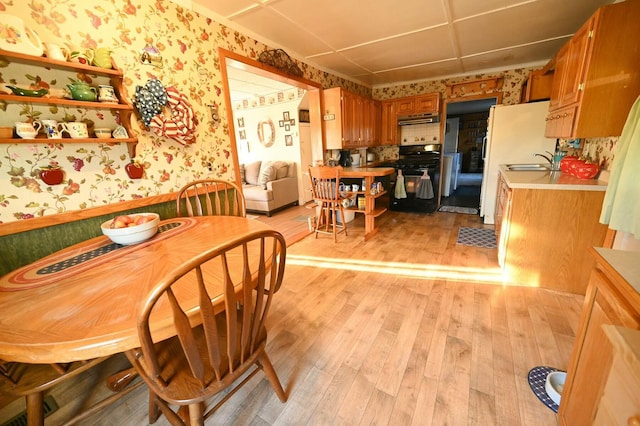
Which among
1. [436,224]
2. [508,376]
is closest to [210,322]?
[508,376]

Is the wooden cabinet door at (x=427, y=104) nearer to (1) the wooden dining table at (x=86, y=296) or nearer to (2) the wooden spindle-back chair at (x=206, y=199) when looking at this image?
A: (2) the wooden spindle-back chair at (x=206, y=199)

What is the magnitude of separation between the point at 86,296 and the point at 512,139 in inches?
178

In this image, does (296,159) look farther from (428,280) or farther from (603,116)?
(603,116)

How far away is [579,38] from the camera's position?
184 cm

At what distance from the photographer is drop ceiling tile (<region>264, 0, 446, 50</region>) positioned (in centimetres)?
208

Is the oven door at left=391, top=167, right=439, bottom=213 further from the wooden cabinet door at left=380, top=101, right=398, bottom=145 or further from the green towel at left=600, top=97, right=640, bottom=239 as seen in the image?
the green towel at left=600, top=97, right=640, bottom=239

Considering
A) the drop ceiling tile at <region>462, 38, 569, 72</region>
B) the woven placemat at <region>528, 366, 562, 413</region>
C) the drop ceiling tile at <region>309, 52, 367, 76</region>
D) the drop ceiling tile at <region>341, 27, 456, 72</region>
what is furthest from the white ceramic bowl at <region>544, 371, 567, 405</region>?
the drop ceiling tile at <region>462, 38, 569, 72</region>

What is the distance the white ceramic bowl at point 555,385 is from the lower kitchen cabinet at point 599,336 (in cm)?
18

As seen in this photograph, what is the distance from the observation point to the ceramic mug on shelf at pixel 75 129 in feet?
4.50

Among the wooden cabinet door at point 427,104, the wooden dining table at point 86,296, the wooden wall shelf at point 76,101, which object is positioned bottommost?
the wooden dining table at point 86,296

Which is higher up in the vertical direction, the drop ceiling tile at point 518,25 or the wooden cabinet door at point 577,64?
the drop ceiling tile at point 518,25

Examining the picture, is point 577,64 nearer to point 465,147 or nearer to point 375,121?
point 375,121

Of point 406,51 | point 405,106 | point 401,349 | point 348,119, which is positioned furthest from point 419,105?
point 401,349

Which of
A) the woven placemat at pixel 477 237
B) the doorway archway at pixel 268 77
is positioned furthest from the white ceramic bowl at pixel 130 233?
the woven placemat at pixel 477 237
